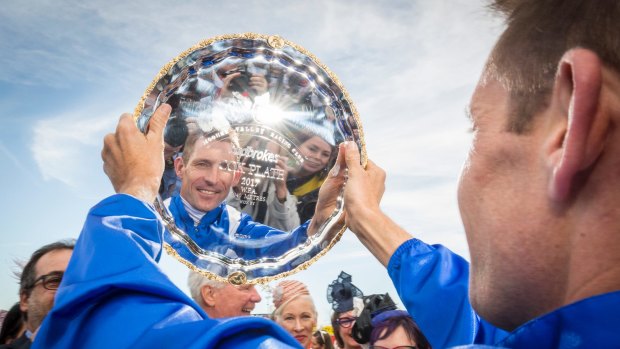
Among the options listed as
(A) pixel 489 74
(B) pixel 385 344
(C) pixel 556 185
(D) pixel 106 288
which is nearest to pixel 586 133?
(C) pixel 556 185

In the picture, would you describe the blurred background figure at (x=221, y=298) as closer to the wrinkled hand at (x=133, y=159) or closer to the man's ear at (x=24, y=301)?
the man's ear at (x=24, y=301)

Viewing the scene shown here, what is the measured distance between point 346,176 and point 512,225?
1.58 metres

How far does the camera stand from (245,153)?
2.24 metres

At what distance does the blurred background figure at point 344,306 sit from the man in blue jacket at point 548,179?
15.0ft

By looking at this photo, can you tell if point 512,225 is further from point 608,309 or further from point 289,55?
point 289,55

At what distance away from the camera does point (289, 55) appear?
244 cm

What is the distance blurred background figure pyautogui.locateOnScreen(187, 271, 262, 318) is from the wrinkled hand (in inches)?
124

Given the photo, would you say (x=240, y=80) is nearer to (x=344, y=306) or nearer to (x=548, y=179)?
(x=548, y=179)

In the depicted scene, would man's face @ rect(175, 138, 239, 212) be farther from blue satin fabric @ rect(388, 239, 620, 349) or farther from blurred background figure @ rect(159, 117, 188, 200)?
blue satin fabric @ rect(388, 239, 620, 349)

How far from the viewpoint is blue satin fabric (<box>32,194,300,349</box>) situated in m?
0.97

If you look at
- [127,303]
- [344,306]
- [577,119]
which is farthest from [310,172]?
[344,306]

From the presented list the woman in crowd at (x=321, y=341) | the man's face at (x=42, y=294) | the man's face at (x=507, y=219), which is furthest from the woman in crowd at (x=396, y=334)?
the man's face at (x=507, y=219)

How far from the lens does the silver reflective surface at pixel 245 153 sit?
7.27 feet

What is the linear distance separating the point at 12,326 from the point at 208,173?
3805 mm
